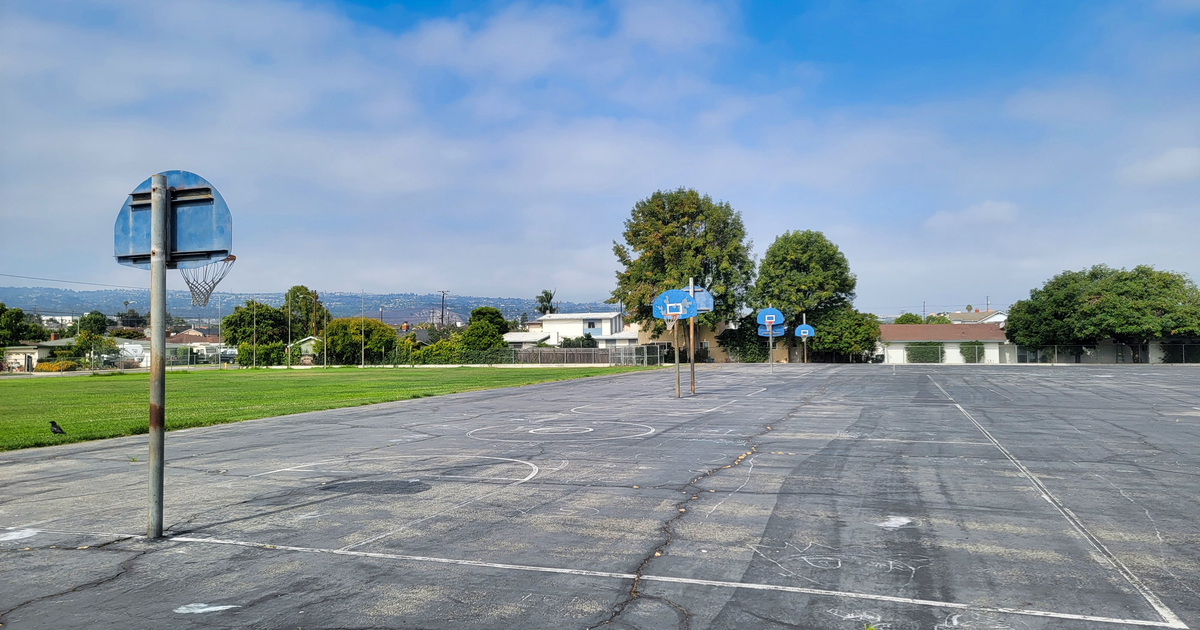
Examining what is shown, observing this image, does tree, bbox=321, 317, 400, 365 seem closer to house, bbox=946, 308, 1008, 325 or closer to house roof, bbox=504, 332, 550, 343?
house roof, bbox=504, 332, 550, 343

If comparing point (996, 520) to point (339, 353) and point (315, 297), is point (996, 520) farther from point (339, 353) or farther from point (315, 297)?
point (315, 297)

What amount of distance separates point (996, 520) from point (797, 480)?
8.08 feet

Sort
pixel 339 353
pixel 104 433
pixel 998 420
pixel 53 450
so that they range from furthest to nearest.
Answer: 1. pixel 339 353
2. pixel 998 420
3. pixel 104 433
4. pixel 53 450

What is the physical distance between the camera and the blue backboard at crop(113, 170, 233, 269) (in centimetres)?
633

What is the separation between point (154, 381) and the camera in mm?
6176

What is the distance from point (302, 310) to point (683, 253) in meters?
67.5

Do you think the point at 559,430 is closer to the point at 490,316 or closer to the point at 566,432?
the point at 566,432

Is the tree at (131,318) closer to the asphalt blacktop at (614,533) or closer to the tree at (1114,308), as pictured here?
the tree at (1114,308)

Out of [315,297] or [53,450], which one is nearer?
[53,450]

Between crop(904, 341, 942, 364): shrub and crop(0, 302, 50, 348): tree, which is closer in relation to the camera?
crop(904, 341, 942, 364): shrub

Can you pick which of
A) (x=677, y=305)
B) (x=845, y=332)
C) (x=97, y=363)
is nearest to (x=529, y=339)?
(x=845, y=332)

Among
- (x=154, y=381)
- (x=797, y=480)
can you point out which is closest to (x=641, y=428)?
(x=797, y=480)

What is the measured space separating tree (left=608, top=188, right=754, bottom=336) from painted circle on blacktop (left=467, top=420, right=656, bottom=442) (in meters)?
53.0

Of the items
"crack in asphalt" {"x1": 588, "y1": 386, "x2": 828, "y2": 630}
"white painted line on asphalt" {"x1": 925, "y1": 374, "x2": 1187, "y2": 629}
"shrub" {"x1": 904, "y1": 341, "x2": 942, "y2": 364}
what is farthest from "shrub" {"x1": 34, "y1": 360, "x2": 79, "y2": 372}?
"shrub" {"x1": 904, "y1": 341, "x2": 942, "y2": 364}
